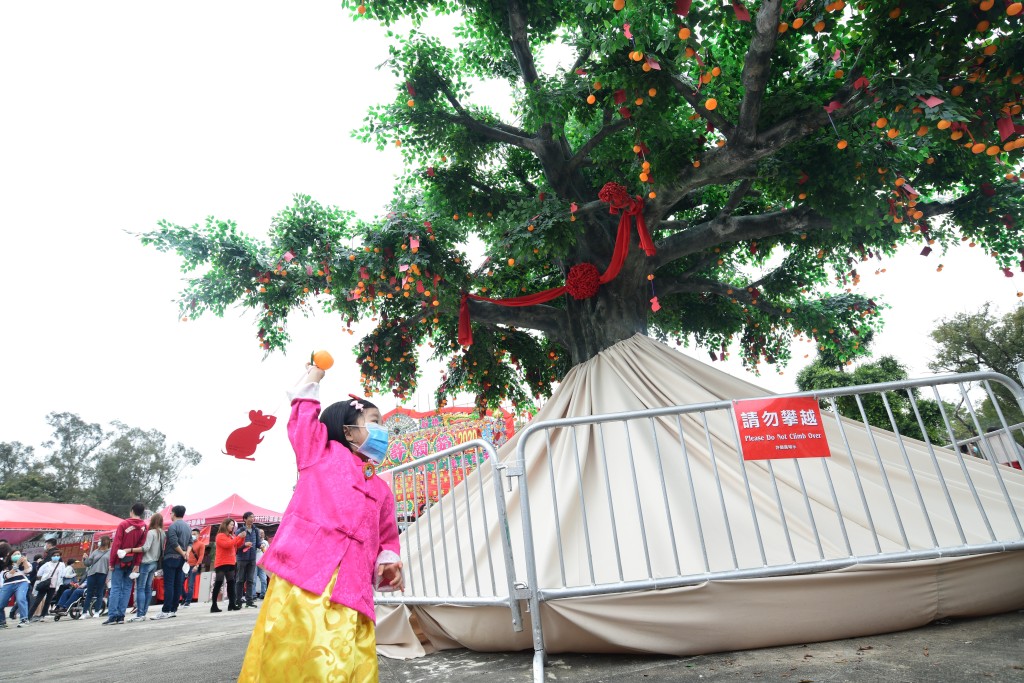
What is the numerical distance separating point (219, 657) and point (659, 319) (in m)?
7.20

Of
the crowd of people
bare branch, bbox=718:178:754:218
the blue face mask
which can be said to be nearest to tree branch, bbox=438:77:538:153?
bare branch, bbox=718:178:754:218

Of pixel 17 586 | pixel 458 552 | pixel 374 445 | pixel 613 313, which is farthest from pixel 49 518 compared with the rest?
pixel 374 445

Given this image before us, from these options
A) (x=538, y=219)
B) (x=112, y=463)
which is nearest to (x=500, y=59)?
(x=538, y=219)

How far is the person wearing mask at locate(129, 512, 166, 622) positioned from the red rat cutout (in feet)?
Answer: 20.2

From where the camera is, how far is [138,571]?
8008mm

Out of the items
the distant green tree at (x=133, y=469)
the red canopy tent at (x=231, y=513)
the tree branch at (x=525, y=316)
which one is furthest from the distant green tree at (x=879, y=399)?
the distant green tree at (x=133, y=469)

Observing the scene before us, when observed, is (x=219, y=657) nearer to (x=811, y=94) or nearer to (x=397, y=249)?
(x=397, y=249)

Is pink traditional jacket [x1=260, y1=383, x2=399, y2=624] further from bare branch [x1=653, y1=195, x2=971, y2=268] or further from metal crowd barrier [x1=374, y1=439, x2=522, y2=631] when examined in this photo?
bare branch [x1=653, y1=195, x2=971, y2=268]

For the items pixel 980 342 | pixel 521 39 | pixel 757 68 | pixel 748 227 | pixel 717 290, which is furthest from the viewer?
pixel 980 342

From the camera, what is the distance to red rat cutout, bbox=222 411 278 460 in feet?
8.10

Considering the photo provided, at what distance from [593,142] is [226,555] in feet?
25.4

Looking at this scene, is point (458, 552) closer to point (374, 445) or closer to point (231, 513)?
point (374, 445)

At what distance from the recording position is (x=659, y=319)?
9.09 m

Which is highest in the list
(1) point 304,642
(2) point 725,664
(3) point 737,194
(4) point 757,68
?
(3) point 737,194
